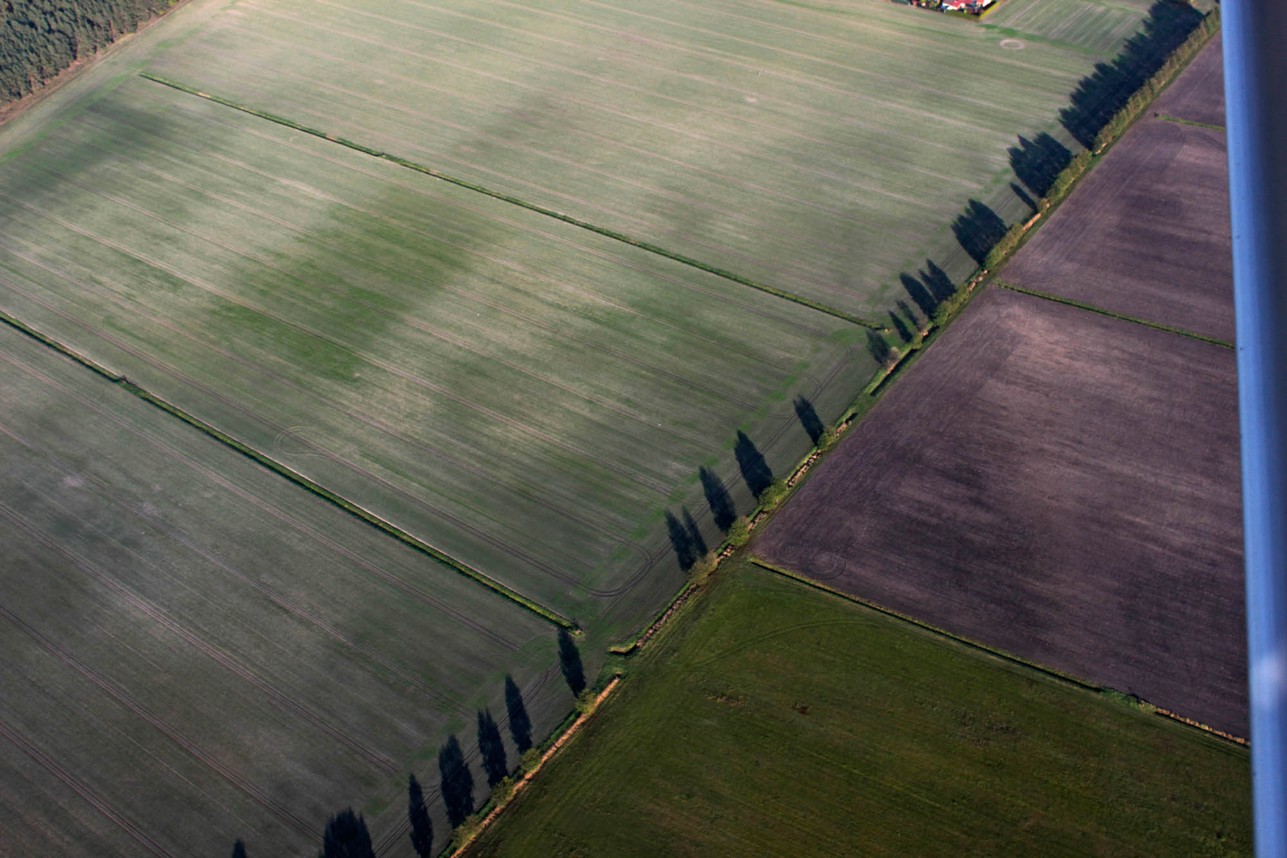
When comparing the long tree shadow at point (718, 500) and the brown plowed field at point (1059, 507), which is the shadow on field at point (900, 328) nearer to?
the brown plowed field at point (1059, 507)

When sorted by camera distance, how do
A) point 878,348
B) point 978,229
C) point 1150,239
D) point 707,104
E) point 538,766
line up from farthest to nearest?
point 707,104 < point 978,229 < point 1150,239 < point 878,348 < point 538,766

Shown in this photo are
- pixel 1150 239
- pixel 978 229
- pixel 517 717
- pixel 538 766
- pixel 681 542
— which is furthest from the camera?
pixel 978 229

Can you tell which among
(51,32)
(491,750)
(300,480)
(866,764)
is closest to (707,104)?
(300,480)

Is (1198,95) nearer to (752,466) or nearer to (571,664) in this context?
(752,466)

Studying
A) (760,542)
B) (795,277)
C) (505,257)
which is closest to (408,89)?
(505,257)

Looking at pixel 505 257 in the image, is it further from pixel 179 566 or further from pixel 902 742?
pixel 902 742

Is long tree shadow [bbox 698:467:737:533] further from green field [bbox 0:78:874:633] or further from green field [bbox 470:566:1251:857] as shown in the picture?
green field [bbox 470:566:1251:857]

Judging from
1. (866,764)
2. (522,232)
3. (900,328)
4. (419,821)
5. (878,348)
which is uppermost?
(522,232)
